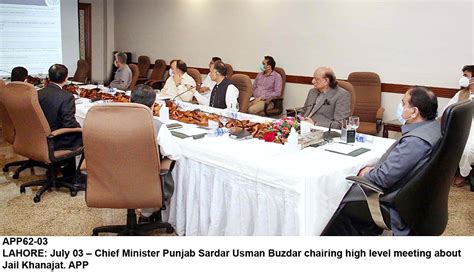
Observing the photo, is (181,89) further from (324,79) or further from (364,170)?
(364,170)

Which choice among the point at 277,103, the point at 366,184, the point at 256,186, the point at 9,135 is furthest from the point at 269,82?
the point at 366,184

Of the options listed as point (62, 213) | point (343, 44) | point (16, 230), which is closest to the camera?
point (16, 230)

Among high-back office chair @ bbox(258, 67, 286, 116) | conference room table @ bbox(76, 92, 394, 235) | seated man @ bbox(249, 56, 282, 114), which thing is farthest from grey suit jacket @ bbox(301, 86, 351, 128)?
seated man @ bbox(249, 56, 282, 114)

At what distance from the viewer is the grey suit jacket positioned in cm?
377

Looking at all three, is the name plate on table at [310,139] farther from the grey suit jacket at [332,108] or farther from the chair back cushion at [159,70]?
the chair back cushion at [159,70]

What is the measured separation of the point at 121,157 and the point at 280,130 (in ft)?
3.55

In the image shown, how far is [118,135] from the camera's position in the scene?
240cm

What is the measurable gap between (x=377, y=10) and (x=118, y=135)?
403cm

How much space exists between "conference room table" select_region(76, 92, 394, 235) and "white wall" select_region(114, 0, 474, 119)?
2.46 metres

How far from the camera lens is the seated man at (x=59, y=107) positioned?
356 centimetres

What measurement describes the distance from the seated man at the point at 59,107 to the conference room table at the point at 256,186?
1185 mm
